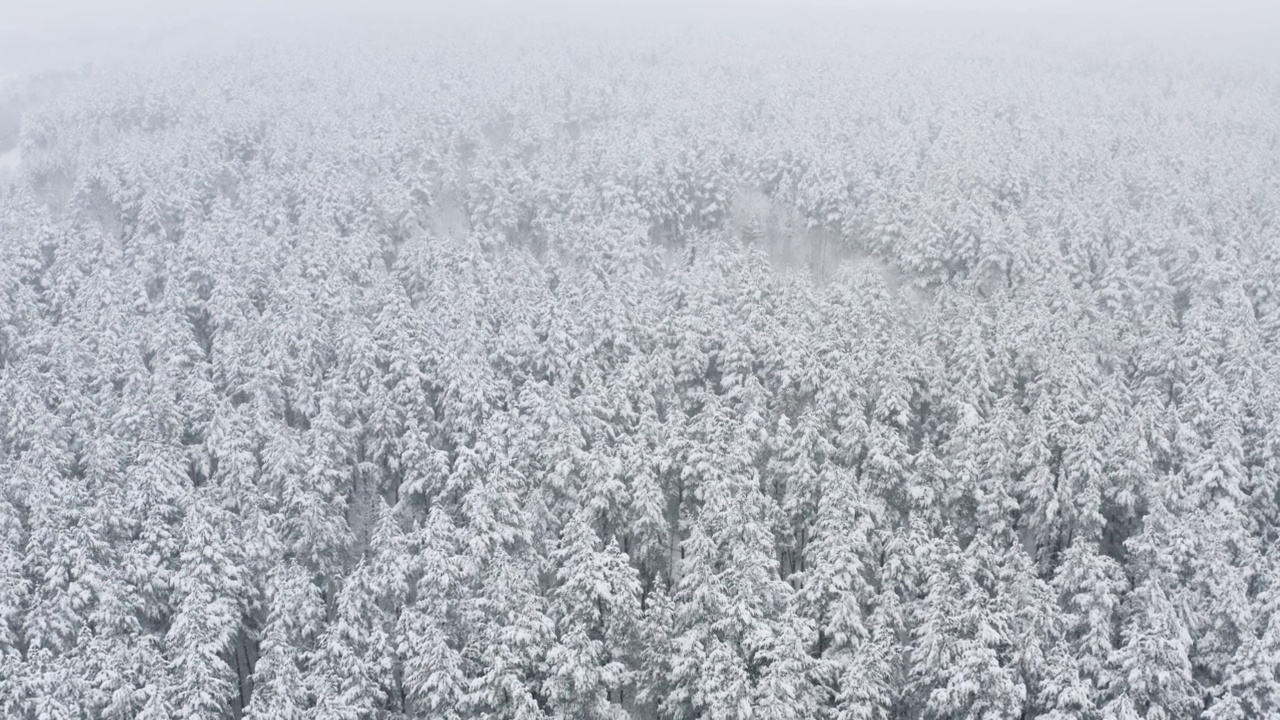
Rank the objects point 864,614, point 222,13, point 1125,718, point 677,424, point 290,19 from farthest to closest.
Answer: point 222,13 < point 290,19 < point 677,424 < point 864,614 < point 1125,718

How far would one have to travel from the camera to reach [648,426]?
39.6 metres

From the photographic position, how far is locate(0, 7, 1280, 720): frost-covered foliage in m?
29.9

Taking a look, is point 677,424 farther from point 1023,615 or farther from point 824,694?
point 1023,615

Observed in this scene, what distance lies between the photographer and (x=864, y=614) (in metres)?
34.7

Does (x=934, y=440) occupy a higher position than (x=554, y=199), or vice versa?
(x=554, y=199)

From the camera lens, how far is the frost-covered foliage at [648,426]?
29859 millimetres

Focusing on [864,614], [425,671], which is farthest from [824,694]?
[425,671]

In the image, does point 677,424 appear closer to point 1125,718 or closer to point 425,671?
point 425,671

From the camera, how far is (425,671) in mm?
29016

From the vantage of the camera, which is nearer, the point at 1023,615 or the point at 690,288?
the point at 1023,615

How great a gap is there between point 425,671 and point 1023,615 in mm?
22270

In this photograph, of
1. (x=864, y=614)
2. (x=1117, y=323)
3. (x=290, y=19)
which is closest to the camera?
(x=864, y=614)

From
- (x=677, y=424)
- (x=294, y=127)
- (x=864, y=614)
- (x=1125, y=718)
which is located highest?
(x=294, y=127)

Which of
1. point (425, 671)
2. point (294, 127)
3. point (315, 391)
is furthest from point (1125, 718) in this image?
point (294, 127)
